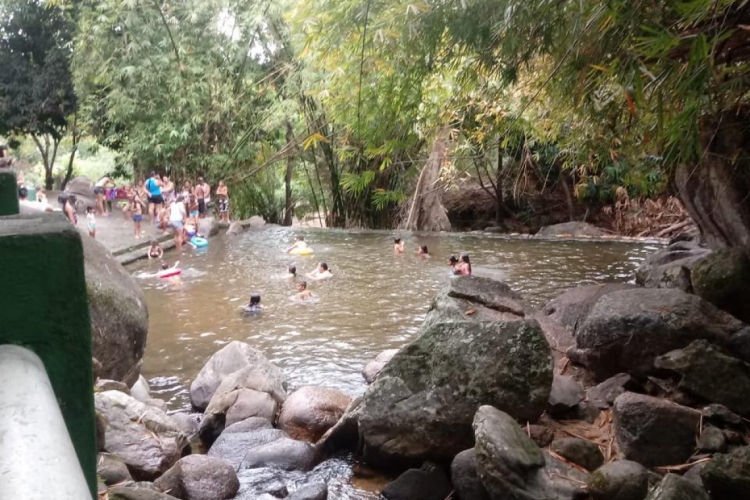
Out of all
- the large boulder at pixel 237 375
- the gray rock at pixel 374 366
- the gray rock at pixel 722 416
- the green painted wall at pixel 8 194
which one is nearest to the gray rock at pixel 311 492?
the large boulder at pixel 237 375

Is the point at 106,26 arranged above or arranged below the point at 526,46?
above

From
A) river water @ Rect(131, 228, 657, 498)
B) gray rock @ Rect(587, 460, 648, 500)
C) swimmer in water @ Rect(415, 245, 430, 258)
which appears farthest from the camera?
swimmer in water @ Rect(415, 245, 430, 258)

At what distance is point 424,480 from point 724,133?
3.92 meters

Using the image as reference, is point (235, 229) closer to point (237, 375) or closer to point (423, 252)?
point (423, 252)

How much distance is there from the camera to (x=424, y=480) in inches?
161

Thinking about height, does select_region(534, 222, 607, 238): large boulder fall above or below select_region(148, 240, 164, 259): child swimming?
above

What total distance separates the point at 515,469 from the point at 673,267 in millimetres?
4362

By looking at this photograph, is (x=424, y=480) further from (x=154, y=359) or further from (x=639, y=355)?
(x=154, y=359)

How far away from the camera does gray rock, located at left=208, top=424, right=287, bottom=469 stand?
16.0 ft

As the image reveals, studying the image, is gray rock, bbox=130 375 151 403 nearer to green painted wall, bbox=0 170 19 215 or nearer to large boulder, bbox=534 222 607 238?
green painted wall, bbox=0 170 19 215

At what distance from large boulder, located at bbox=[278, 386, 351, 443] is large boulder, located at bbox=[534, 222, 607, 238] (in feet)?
36.5

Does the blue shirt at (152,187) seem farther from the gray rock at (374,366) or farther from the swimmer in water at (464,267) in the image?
the gray rock at (374,366)

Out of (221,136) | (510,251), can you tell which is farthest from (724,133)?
(221,136)

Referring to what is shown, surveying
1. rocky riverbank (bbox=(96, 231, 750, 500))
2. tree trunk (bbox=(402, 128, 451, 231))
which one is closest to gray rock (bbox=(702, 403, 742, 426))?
rocky riverbank (bbox=(96, 231, 750, 500))
